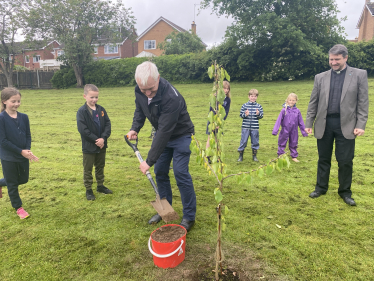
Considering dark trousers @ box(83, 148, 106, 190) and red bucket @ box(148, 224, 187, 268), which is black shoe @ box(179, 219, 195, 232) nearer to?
red bucket @ box(148, 224, 187, 268)

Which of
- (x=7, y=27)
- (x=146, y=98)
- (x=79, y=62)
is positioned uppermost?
(x=7, y=27)

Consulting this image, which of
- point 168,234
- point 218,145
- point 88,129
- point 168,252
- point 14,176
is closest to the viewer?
point 218,145

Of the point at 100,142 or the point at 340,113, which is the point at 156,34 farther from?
the point at 340,113

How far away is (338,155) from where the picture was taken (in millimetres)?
4281

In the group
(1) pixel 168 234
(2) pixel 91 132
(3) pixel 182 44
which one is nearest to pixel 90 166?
(2) pixel 91 132

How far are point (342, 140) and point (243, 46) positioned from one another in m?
21.6

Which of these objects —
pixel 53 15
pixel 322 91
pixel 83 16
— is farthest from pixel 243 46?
pixel 322 91

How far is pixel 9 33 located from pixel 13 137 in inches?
1217

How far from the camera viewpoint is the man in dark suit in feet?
13.2

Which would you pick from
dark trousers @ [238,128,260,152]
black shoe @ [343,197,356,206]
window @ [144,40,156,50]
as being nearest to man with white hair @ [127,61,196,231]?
black shoe @ [343,197,356,206]

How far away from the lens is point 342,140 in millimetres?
4191

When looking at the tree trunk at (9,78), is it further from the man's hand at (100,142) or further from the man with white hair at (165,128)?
the man with white hair at (165,128)

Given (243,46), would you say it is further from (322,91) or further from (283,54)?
(322,91)

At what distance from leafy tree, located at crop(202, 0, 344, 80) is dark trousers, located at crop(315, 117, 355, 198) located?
19.4 m
